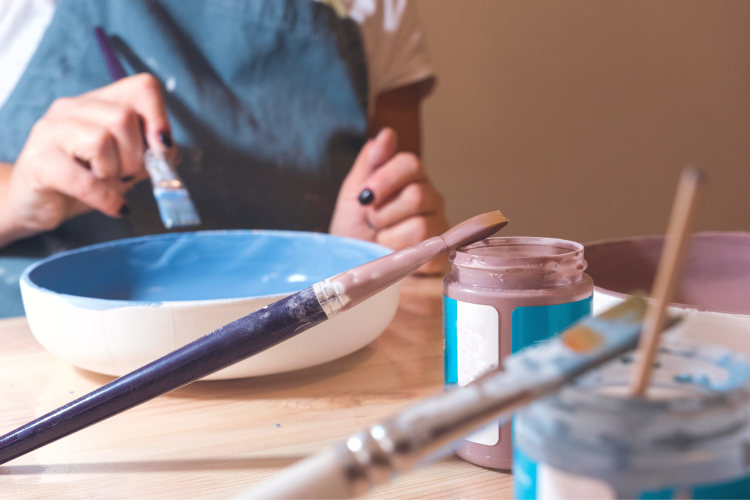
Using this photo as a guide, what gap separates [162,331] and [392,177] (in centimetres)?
40

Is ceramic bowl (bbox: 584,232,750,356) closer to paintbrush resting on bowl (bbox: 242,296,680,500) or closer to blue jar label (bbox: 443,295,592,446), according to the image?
blue jar label (bbox: 443,295,592,446)

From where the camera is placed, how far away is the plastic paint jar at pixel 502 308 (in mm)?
227

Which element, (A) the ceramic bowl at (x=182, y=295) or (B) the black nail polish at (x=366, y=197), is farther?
(B) the black nail polish at (x=366, y=197)

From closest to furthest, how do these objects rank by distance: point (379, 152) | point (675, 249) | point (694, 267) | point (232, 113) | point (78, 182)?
point (675, 249), point (694, 267), point (78, 182), point (379, 152), point (232, 113)

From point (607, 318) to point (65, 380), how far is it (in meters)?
0.33

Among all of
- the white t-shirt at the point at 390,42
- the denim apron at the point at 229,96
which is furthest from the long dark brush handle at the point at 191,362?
the white t-shirt at the point at 390,42

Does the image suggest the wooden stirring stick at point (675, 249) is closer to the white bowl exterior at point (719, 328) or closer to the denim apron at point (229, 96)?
the white bowl exterior at point (719, 328)

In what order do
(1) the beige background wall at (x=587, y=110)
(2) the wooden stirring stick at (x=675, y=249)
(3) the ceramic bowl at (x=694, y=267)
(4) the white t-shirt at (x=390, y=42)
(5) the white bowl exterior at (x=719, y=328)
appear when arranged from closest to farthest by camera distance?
(2) the wooden stirring stick at (x=675, y=249), (5) the white bowl exterior at (x=719, y=328), (3) the ceramic bowl at (x=694, y=267), (4) the white t-shirt at (x=390, y=42), (1) the beige background wall at (x=587, y=110)

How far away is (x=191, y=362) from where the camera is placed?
24 cm

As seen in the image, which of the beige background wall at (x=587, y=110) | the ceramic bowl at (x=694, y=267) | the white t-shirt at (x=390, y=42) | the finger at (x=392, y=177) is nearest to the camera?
the ceramic bowl at (x=694, y=267)

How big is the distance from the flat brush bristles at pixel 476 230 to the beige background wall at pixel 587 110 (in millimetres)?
991

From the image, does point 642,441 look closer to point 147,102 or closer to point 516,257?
point 516,257

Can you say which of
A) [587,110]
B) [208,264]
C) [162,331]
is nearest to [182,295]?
[208,264]

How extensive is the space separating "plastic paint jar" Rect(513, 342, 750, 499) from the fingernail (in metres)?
0.55
